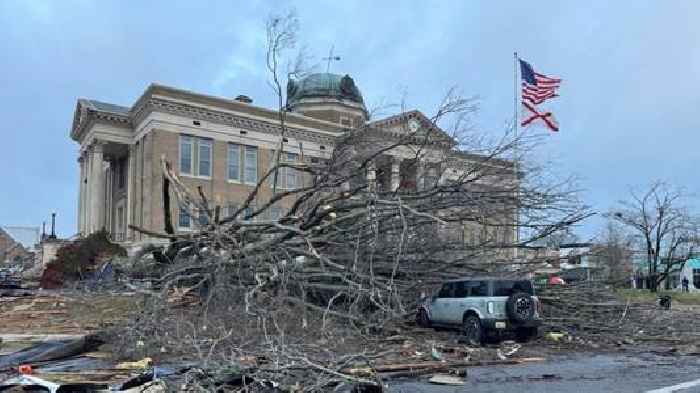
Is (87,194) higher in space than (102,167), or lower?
lower

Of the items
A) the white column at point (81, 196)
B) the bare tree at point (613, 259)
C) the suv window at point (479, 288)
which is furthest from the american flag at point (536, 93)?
the white column at point (81, 196)

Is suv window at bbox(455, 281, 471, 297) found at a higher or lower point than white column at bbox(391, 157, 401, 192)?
lower

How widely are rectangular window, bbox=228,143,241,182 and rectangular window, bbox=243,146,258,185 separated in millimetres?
505

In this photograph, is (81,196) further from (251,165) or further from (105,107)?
(251,165)

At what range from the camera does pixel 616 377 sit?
10.1 meters

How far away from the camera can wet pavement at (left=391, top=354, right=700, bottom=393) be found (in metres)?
8.89

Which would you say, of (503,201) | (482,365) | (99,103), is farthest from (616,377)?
(99,103)

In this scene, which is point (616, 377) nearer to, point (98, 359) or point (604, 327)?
point (604, 327)

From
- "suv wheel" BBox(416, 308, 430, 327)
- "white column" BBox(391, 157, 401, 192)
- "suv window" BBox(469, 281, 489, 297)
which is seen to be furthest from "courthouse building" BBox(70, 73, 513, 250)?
"suv window" BBox(469, 281, 489, 297)

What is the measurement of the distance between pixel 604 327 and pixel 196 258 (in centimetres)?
942

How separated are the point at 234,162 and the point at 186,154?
132 inches

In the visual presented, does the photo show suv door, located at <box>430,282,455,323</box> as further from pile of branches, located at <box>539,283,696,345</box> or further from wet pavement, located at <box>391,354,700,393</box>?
wet pavement, located at <box>391,354,700,393</box>

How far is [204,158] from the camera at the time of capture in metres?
42.4

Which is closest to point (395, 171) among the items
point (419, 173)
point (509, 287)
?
point (419, 173)
